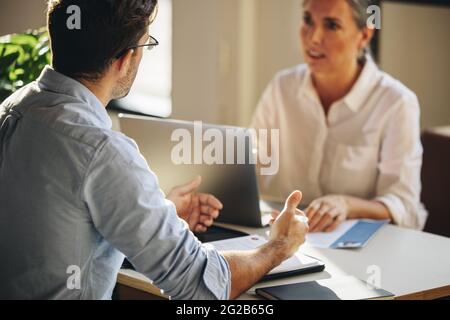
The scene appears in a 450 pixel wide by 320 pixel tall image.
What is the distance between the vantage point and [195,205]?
1.80 meters

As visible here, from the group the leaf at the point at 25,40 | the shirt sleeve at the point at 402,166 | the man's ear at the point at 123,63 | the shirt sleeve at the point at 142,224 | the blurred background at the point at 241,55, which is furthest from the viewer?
the blurred background at the point at 241,55

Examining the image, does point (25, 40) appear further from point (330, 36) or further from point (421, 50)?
point (421, 50)

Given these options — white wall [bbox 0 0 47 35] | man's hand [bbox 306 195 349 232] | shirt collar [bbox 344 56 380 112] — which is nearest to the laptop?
man's hand [bbox 306 195 349 232]

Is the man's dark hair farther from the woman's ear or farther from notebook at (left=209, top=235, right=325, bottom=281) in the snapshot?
the woman's ear

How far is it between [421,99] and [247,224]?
75.3 inches

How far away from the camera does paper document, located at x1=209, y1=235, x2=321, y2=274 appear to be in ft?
4.88

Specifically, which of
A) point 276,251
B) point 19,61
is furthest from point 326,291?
point 19,61

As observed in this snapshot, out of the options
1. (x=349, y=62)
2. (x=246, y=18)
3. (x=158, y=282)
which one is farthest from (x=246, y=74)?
(x=158, y=282)

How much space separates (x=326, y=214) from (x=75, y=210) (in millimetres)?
911

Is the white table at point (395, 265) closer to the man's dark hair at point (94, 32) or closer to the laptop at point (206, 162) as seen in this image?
the laptop at point (206, 162)

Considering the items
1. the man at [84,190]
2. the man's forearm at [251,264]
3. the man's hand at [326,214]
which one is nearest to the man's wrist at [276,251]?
the man's forearm at [251,264]

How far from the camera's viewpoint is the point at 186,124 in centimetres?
179

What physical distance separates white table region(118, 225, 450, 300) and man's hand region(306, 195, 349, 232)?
4.9 inches

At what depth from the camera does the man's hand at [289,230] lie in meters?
1.41
